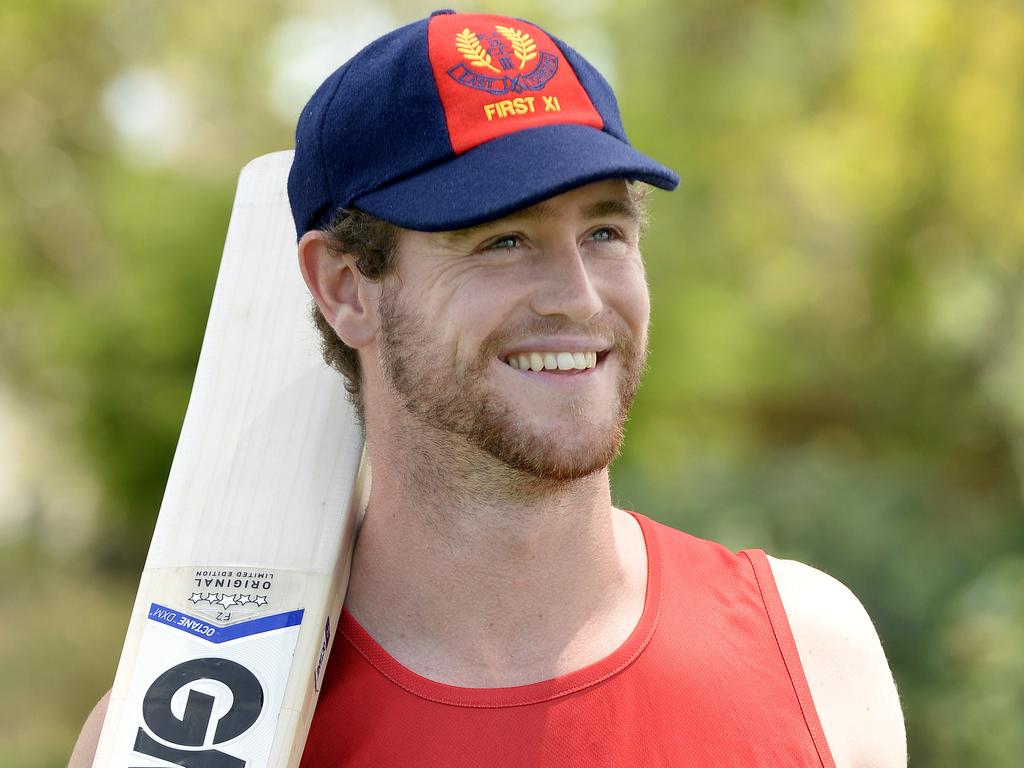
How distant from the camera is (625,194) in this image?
194cm

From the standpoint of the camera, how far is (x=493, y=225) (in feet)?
6.07

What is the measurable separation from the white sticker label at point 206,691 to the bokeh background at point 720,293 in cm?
388

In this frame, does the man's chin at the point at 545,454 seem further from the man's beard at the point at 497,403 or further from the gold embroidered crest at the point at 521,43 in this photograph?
the gold embroidered crest at the point at 521,43

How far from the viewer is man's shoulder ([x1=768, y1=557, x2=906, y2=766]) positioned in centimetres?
190

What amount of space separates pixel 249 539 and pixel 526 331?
637 millimetres

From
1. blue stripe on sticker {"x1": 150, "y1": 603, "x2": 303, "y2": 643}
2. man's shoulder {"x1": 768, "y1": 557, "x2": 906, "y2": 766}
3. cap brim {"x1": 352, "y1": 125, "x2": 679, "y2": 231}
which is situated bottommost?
man's shoulder {"x1": 768, "y1": 557, "x2": 906, "y2": 766}

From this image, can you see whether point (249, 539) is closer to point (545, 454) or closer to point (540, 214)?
point (545, 454)

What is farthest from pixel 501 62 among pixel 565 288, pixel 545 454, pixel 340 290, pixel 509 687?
pixel 509 687

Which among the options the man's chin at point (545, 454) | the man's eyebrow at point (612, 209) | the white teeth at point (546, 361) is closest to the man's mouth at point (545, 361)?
the white teeth at point (546, 361)

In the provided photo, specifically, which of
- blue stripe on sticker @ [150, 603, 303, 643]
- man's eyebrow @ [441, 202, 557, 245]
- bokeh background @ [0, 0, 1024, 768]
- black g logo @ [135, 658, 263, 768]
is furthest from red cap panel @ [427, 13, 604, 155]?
bokeh background @ [0, 0, 1024, 768]

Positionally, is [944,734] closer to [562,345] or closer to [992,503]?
[992,503]

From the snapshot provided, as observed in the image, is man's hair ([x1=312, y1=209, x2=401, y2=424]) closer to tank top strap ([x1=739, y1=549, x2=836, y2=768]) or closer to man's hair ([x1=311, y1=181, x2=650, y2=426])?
man's hair ([x1=311, y1=181, x2=650, y2=426])

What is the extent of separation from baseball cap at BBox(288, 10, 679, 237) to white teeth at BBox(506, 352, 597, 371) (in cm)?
24

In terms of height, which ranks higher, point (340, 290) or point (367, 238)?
point (367, 238)
